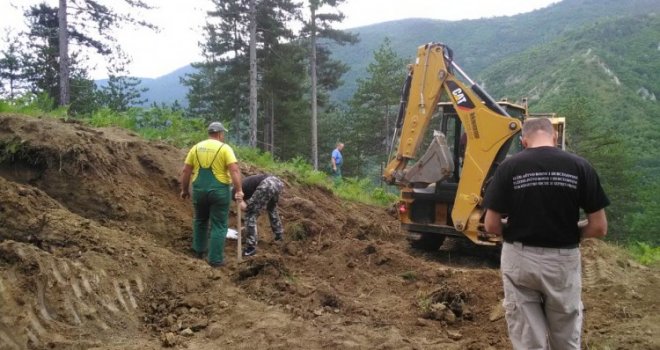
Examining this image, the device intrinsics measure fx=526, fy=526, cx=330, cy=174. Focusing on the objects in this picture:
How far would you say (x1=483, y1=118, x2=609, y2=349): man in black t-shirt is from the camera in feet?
10.6

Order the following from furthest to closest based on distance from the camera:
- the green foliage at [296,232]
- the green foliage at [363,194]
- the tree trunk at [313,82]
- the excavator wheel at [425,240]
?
the tree trunk at [313,82]
the green foliage at [363,194]
the excavator wheel at [425,240]
the green foliage at [296,232]

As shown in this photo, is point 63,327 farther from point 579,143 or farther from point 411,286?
point 579,143

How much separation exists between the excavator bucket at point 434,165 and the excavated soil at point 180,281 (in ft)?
4.36

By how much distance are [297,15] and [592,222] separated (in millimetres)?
23251

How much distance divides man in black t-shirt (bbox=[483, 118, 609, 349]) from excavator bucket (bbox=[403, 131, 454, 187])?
4.66 meters

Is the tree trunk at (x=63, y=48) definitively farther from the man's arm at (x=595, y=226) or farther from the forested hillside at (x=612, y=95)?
the forested hillside at (x=612, y=95)

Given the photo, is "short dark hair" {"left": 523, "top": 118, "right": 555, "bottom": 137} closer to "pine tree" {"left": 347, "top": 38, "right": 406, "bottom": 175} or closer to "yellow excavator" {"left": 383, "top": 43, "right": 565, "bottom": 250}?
"yellow excavator" {"left": 383, "top": 43, "right": 565, "bottom": 250}

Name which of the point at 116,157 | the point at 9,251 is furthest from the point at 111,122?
the point at 9,251

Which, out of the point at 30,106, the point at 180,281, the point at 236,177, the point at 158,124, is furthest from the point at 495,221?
the point at 158,124

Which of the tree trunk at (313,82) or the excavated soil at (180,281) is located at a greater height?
the tree trunk at (313,82)

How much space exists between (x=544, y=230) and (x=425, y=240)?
5.57 metres

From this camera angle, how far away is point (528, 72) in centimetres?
7119

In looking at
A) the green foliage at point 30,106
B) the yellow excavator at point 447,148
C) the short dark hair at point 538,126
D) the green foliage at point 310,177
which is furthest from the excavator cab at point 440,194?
the green foliage at point 30,106

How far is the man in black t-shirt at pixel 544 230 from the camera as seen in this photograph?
3227 millimetres
